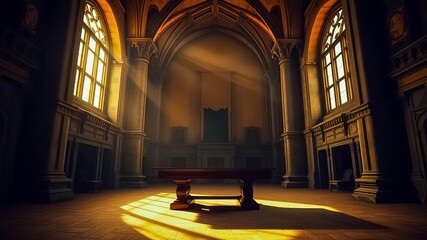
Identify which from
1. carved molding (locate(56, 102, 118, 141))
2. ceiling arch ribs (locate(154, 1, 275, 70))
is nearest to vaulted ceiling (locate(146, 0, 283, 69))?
ceiling arch ribs (locate(154, 1, 275, 70))

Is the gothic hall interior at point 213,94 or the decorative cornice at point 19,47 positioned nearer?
the decorative cornice at point 19,47

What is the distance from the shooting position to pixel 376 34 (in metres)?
6.45

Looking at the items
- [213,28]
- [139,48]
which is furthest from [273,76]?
[139,48]

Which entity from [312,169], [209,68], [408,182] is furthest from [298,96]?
[209,68]

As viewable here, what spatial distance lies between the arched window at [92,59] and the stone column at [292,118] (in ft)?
27.6

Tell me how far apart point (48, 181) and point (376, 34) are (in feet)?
30.6

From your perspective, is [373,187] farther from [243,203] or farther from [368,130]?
[243,203]

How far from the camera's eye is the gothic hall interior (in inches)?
219

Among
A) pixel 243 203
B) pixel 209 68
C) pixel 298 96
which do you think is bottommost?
pixel 243 203

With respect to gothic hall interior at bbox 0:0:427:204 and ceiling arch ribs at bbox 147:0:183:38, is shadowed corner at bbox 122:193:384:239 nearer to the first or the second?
gothic hall interior at bbox 0:0:427:204

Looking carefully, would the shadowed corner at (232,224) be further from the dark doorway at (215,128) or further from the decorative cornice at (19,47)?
the dark doorway at (215,128)

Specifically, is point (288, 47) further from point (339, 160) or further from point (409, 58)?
point (409, 58)

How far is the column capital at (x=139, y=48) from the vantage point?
38.3ft

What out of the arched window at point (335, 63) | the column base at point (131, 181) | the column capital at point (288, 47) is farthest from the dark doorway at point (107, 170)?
the arched window at point (335, 63)
